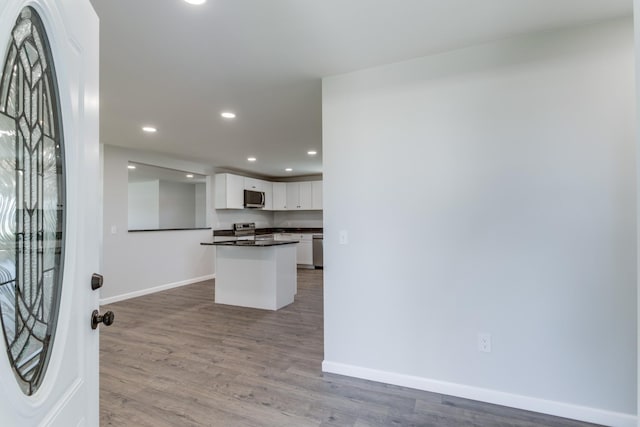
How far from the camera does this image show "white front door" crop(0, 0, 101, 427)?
0.61 m

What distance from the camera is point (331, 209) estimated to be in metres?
2.48

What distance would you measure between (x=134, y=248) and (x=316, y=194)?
162 inches

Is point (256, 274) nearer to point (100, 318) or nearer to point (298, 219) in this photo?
point (100, 318)

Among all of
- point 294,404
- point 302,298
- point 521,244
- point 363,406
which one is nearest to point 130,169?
point 302,298

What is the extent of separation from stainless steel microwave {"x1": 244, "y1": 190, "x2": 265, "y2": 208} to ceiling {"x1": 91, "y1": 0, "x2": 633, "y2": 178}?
3.62 meters

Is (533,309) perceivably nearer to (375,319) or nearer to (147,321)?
(375,319)

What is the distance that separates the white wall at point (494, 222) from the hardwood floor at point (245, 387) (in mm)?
148

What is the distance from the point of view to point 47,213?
76cm

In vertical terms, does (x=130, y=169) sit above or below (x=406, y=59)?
below

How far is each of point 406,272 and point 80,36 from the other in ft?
6.86

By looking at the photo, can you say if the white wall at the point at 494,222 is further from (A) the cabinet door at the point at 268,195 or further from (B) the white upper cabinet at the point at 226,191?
(A) the cabinet door at the point at 268,195

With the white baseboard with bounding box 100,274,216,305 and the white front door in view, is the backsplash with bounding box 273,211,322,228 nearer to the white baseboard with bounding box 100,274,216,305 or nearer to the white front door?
the white baseboard with bounding box 100,274,216,305

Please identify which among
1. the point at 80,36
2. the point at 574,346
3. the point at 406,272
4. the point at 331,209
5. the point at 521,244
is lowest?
the point at 574,346

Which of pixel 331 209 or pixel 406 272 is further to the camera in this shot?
pixel 331 209
